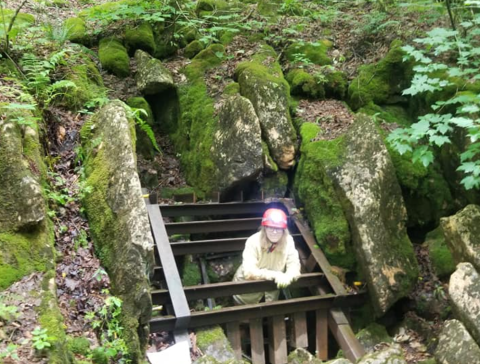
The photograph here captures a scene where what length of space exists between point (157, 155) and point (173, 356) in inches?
169

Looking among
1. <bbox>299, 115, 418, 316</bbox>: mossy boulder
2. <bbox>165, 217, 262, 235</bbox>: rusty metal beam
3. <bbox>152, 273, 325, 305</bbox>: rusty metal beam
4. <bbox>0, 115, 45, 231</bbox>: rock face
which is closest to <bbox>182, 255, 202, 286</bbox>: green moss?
<bbox>165, 217, 262, 235</bbox>: rusty metal beam

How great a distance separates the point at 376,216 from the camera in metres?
5.86

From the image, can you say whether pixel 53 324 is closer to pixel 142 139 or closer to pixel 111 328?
pixel 111 328

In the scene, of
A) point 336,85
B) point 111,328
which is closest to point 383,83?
point 336,85

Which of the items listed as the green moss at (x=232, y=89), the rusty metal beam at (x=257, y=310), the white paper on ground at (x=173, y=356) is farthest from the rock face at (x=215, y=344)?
the green moss at (x=232, y=89)

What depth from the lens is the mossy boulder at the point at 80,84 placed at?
556 cm

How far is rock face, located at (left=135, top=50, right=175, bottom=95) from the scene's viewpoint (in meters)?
7.86

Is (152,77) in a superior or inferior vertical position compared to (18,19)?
inferior

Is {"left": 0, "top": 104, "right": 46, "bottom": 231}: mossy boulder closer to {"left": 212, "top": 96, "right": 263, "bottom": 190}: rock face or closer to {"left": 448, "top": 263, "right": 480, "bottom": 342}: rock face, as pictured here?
{"left": 212, "top": 96, "right": 263, "bottom": 190}: rock face

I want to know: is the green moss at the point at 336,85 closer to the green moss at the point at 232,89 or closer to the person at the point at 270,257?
the green moss at the point at 232,89

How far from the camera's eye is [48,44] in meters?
6.48

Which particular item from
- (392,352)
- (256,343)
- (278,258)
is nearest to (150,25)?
(278,258)

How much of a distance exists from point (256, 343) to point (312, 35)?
22.7 feet

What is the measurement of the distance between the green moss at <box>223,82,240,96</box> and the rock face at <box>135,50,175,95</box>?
3.57ft
